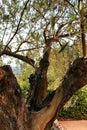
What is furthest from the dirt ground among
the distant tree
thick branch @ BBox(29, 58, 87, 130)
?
thick branch @ BBox(29, 58, 87, 130)

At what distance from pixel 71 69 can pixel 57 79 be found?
3.45 meters

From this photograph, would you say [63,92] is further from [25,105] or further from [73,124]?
[73,124]

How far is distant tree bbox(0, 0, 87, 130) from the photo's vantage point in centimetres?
467

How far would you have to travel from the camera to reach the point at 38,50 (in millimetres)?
7262

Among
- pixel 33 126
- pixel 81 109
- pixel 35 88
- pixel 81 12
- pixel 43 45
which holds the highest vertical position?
pixel 81 12

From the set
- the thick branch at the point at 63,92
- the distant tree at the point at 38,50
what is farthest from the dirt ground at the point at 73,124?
the thick branch at the point at 63,92

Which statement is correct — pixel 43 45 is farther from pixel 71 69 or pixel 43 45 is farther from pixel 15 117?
pixel 15 117

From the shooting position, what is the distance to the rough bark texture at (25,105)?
4633 mm

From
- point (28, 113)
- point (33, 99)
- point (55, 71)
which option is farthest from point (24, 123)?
point (55, 71)

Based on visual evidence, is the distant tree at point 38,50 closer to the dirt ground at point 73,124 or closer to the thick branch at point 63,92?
the thick branch at point 63,92

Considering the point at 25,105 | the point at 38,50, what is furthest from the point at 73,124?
the point at 25,105

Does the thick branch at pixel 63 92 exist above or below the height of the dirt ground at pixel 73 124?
above

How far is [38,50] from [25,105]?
2405 millimetres

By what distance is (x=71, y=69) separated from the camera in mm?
5301
